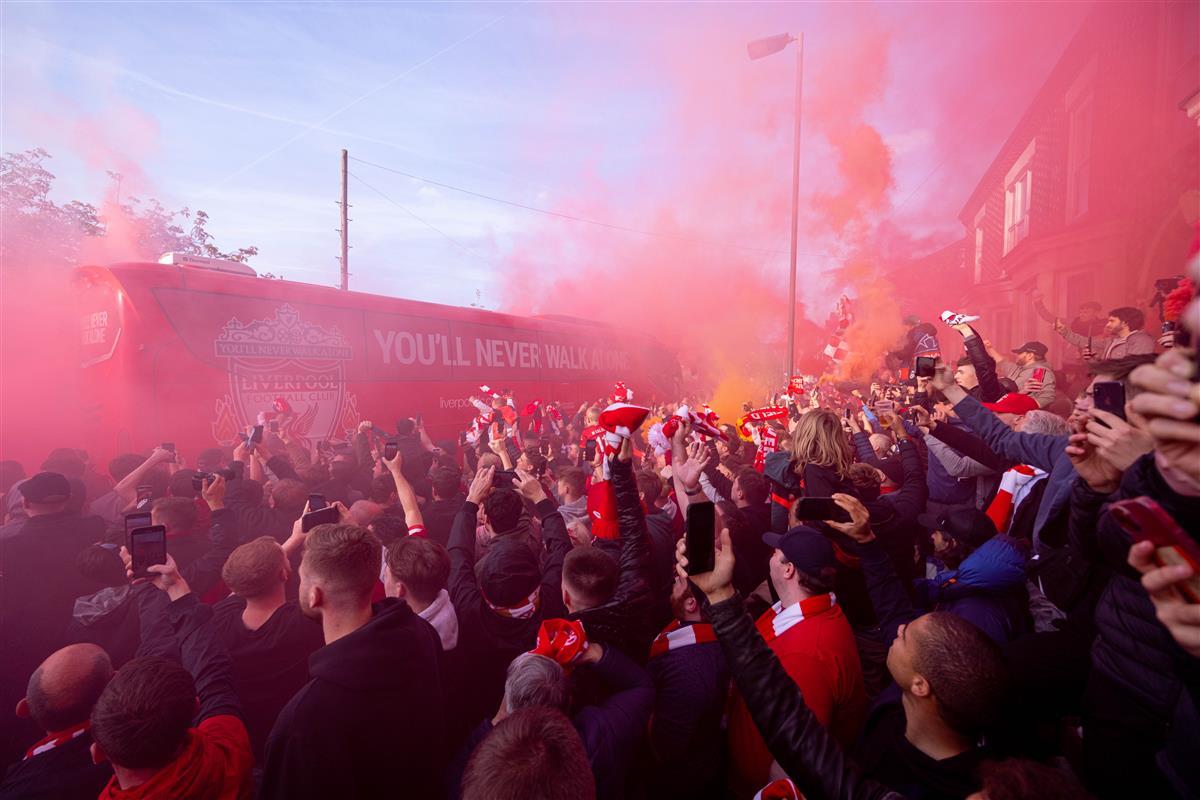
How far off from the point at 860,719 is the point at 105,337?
10324 mm

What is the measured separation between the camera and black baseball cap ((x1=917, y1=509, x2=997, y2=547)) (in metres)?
3.23

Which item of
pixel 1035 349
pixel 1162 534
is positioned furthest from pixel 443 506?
pixel 1035 349

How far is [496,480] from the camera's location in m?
3.91

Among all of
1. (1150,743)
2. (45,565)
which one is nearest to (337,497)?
(45,565)

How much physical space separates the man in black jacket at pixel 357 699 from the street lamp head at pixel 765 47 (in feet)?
38.5

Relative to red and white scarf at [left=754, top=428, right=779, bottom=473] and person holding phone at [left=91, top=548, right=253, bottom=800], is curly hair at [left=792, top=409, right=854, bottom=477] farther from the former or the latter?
person holding phone at [left=91, top=548, right=253, bottom=800]

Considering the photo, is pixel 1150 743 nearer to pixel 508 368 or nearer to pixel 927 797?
pixel 927 797

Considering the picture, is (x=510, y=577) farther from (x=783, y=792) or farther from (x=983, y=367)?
(x=983, y=367)

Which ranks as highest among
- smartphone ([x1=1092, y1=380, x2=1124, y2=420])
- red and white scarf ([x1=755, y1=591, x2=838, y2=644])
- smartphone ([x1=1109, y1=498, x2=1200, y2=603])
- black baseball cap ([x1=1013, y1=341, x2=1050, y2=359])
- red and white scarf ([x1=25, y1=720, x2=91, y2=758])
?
black baseball cap ([x1=1013, y1=341, x2=1050, y2=359])

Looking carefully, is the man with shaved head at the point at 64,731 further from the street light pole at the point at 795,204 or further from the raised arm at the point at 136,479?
the street light pole at the point at 795,204

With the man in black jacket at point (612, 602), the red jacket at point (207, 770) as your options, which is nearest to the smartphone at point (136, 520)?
the red jacket at point (207, 770)

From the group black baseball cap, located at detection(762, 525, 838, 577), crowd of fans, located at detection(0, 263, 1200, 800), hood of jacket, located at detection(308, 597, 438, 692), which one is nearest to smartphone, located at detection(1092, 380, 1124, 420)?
crowd of fans, located at detection(0, 263, 1200, 800)

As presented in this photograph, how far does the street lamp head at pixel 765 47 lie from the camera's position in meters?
11.0

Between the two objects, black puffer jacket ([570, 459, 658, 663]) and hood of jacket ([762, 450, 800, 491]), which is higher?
hood of jacket ([762, 450, 800, 491])
